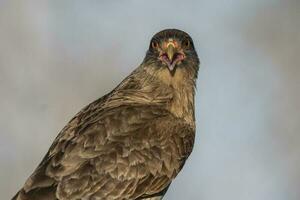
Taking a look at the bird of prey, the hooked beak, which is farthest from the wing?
the hooked beak

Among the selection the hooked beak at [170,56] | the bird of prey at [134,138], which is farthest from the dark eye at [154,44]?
the hooked beak at [170,56]

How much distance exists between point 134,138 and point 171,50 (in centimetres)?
113

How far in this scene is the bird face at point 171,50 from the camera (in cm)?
1683

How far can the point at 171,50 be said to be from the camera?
16.8 metres

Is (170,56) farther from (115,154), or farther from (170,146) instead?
(115,154)

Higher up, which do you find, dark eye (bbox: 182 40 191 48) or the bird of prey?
dark eye (bbox: 182 40 191 48)

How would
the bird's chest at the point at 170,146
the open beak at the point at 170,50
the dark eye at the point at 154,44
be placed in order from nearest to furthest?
1. the bird's chest at the point at 170,146
2. the open beak at the point at 170,50
3. the dark eye at the point at 154,44

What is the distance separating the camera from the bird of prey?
619 inches

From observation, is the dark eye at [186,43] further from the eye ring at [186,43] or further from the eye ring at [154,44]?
the eye ring at [154,44]

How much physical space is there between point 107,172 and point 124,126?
24.5 inches

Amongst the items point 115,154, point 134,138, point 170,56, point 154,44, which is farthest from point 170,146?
point 154,44

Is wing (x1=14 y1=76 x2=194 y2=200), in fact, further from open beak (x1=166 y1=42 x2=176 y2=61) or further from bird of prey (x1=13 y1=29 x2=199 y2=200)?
open beak (x1=166 y1=42 x2=176 y2=61)

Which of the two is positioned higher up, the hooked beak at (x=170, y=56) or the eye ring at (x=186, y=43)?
the eye ring at (x=186, y=43)

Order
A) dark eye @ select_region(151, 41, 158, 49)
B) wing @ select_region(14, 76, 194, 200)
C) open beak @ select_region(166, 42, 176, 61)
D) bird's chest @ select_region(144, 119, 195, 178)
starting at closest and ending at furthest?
1. wing @ select_region(14, 76, 194, 200)
2. bird's chest @ select_region(144, 119, 195, 178)
3. open beak @ select_region(166, 42, 176, 61)
4. dark eye @ select_region(151, 41, 158, 49)
